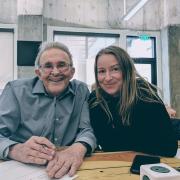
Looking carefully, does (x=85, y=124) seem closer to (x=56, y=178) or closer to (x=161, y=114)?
(x=161, y=114)

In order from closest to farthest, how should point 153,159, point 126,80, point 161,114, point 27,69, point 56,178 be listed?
point 56,178 < point 153,159 < point 161,114 < point 126,80 < point 27,69

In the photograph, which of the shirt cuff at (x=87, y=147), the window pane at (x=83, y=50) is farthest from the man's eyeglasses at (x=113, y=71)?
the window pane at (x=83, y=50)

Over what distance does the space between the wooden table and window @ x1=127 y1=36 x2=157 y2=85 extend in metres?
4.99

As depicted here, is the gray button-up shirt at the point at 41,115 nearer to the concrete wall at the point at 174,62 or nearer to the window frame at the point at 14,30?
the window frame at the point at 14,30

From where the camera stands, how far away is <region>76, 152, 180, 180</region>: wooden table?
945mm

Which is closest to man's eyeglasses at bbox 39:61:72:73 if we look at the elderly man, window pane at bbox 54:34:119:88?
the elderly man

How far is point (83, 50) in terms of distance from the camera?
19.3 ft

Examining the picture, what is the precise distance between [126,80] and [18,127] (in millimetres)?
636

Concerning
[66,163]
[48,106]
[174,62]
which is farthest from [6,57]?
[66,163]

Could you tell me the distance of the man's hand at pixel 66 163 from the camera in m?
0.96

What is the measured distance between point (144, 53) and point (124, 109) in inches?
193

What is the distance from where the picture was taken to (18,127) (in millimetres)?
1438

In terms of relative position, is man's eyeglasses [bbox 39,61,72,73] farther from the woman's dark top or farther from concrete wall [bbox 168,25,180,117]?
concrete wall [bbox 168,25,180,117]

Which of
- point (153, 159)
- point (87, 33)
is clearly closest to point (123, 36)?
point (87, 33)
